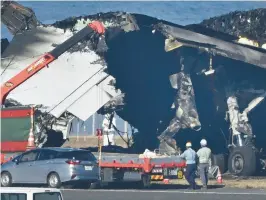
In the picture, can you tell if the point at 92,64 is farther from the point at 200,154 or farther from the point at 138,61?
the point at 200,154

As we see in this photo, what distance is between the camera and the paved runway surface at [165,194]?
2602 cm

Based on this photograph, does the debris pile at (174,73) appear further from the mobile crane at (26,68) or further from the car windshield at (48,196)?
the car windshield at (48,196)

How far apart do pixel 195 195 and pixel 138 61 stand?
520 inches

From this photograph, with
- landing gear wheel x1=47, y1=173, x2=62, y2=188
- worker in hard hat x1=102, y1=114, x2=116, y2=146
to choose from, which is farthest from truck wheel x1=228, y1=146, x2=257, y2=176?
landing gear wheel x1=47, y1=173, x2=62, y2=188

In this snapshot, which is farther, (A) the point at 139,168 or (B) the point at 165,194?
(A) the point at 139,168

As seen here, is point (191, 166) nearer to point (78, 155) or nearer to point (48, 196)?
point (78, 155)

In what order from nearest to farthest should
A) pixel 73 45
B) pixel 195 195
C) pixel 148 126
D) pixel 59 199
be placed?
pixel 59 199 → pixel 195 195 → pixel 73 45 → pixel 148 126

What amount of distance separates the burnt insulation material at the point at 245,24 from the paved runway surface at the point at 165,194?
1191cm

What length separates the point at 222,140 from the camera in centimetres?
4044

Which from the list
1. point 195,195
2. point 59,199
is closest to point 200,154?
point 195,195

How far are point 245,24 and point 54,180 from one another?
14723mm

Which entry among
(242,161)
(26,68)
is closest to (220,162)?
(242,161)

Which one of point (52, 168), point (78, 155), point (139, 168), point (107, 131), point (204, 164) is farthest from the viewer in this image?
point (107, 131)

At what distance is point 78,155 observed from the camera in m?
30.3
